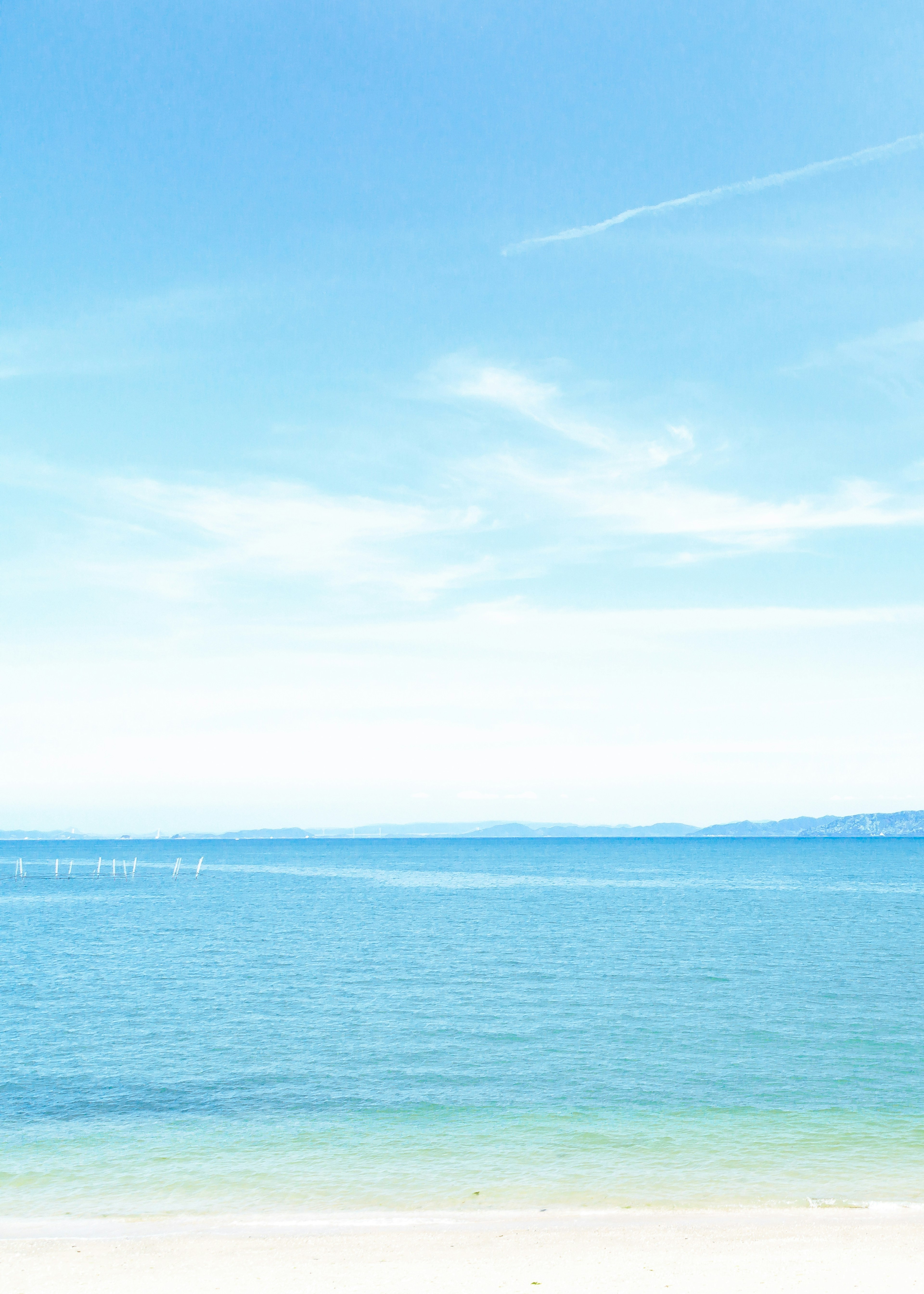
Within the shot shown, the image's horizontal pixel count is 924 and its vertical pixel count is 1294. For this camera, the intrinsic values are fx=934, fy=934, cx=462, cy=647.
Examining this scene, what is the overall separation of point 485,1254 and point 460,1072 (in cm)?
1518

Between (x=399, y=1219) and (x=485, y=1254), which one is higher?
(x=485, y=1254)

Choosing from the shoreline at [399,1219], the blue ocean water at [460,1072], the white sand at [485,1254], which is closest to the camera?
the white sand at [485,1254]

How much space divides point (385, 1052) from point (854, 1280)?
871 inches

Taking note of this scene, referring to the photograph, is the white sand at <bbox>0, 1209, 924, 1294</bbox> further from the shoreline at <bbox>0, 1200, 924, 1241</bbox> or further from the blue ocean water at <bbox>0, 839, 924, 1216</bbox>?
the blue ocean water at <bbox>0, 839, 924, 1216</bbox>

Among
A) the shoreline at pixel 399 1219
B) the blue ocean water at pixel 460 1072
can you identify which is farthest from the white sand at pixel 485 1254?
the blue ocean water at pixel 460 1072

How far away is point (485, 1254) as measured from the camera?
1847 centimetres

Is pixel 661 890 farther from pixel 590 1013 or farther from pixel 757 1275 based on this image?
pixel 757 1275

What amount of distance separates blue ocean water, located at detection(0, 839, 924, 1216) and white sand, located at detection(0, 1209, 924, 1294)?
1422mm

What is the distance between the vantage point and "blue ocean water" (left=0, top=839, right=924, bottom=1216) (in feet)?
75.9

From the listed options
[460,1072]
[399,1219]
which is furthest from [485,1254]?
[460,1072]

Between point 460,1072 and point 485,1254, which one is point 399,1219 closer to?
point 485,1254

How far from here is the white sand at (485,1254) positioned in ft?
55.7

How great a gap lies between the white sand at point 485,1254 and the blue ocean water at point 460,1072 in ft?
4.67

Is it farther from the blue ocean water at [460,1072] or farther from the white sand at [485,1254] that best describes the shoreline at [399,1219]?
the blue ocean water at [460,1072]
